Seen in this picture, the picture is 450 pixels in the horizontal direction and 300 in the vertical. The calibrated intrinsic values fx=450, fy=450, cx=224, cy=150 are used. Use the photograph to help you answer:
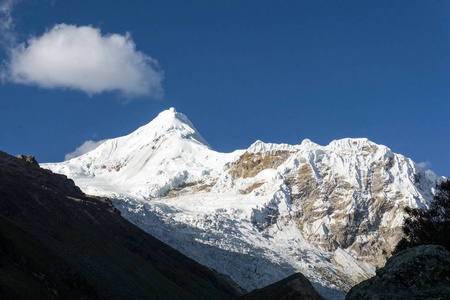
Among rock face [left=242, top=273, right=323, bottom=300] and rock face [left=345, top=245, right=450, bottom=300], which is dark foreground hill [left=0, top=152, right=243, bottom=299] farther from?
rock face [left=345, top=245, right=450, bottom=300]

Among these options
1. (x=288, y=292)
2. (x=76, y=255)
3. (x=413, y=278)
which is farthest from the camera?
(x=76, y=255)

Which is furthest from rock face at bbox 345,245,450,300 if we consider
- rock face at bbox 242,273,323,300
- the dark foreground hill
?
the dark foreground hill

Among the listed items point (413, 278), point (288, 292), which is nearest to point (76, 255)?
point (288, 292)

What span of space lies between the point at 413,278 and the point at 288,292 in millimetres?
24486

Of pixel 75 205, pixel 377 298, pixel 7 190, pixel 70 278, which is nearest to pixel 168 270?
pixel 75 205

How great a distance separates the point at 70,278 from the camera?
5391 cm

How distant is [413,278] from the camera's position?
555 inches

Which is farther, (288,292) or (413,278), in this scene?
(288,292)

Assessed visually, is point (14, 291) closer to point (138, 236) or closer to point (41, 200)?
point (41, 200)

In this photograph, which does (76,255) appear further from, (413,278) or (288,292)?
(413,278)

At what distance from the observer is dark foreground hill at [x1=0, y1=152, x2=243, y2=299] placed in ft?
144

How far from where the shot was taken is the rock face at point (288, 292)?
36.9m

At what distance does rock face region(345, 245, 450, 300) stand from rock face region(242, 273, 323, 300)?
23.1 m

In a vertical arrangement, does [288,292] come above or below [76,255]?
above
